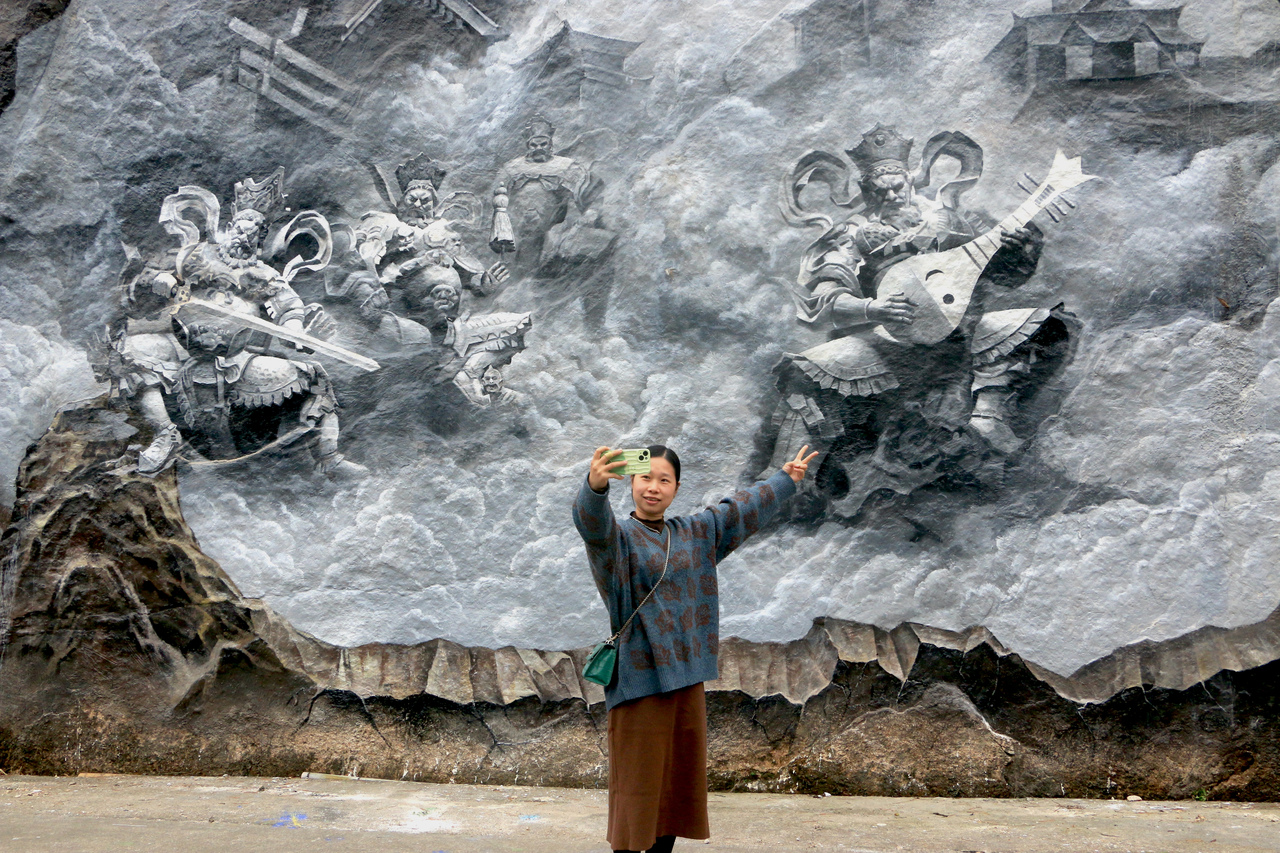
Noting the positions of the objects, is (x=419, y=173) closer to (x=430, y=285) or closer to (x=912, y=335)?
(x=430, y=285)

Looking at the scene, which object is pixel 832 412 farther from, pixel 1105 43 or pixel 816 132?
pixel 1105 43

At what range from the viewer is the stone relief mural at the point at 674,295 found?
3828mm

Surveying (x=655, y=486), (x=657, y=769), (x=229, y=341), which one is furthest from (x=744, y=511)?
(x=229, y=341)

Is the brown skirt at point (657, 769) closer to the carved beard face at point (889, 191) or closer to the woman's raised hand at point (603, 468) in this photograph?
the woman's raised hand at point (603, 468)

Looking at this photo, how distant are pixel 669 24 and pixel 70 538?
3.60 m

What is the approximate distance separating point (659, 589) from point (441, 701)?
207 centimetres

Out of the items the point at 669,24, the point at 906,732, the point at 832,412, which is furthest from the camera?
the point at 669,24

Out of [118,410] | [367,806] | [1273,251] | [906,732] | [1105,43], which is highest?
[1105,43]

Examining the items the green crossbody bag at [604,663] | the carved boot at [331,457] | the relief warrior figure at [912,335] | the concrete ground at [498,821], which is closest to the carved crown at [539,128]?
the relief warrior figure at [912,335]

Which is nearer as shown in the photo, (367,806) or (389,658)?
(367,806)

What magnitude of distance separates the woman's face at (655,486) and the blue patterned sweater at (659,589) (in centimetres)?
6

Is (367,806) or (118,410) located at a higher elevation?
(118,410)

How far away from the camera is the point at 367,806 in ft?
11.4

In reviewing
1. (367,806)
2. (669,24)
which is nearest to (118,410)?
(367,806)
